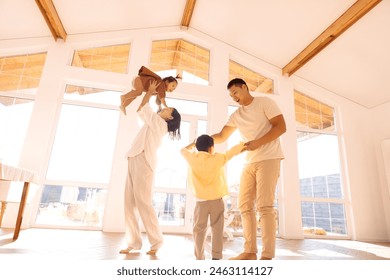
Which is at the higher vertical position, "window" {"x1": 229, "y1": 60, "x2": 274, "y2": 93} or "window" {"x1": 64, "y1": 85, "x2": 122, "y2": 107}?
"window" {"x1": 229, "y1": 60, "x2": 274, "y2": 93}

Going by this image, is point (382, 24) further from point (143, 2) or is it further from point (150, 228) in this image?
point (150, 228)

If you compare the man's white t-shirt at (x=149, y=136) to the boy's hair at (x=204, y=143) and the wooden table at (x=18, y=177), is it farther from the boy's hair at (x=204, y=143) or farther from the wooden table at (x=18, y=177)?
the wooden table at (x=18, y=177)

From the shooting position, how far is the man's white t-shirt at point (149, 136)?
1.96 meters

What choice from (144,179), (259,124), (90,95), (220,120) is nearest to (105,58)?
(90,95)

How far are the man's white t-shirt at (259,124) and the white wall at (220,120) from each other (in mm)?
2690

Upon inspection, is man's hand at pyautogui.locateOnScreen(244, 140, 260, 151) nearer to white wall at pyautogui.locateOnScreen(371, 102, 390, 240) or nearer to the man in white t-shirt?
the man in white t-shirt

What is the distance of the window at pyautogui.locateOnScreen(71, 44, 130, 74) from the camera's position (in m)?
4.59

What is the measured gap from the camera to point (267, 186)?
158 cm

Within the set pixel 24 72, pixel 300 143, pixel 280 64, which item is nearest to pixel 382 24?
pixel 280 64

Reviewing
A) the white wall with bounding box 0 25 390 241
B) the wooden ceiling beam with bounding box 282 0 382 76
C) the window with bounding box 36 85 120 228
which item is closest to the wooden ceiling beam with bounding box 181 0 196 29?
the white wall with bounding box 0 25 390 241

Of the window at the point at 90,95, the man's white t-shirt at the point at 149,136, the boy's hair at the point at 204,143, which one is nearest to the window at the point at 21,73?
the window at the point at 90,95

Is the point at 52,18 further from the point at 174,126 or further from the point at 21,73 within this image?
the point at 174,126

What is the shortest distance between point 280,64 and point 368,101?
6.44 feet

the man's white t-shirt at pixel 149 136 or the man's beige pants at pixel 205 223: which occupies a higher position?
the man's white t-shirt at pixel 149 136
